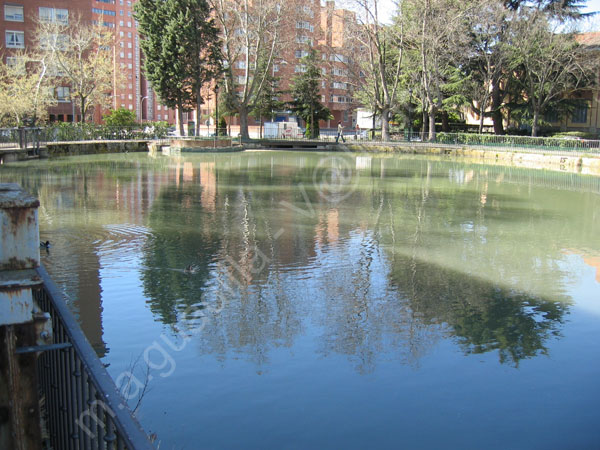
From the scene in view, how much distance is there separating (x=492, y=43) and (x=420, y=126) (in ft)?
34.6

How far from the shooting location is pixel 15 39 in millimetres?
51156

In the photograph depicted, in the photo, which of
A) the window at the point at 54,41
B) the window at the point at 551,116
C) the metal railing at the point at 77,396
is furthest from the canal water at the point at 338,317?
the window at the point at 551,116

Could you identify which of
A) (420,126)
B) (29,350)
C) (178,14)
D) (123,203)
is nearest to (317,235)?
(123,203)

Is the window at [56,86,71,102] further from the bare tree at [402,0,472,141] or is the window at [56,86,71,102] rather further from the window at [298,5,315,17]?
the bare tree at [402,0,472,141]

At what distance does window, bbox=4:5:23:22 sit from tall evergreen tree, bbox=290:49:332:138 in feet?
76.7

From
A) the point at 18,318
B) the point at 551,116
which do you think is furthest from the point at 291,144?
the point at 18,318

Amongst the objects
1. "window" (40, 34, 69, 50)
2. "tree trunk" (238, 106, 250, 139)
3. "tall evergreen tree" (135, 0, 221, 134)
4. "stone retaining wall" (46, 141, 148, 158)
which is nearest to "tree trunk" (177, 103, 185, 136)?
"tall evergreen tree" (135, 0, 221, 134)

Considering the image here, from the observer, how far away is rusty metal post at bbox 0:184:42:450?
10.7 ft

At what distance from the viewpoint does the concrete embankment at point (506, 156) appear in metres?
31.1

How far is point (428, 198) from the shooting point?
19.7 m

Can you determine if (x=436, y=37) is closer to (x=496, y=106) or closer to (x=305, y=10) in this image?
(x=496, y=106)

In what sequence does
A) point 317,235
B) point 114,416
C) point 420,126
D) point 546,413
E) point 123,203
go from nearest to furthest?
point 114,416, point 546,413, point 317,235, point 123,203, point 420,126

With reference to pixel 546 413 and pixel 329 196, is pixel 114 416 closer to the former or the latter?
pixel 546 413

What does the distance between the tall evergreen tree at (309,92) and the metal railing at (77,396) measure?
47676 mm
